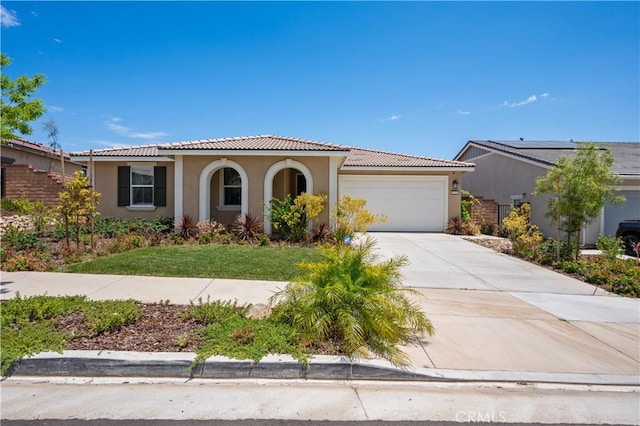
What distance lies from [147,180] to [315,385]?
1357 cm

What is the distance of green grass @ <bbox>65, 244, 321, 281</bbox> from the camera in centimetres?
747

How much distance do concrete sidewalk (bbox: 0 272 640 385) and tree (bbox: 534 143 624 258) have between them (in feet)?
11.6

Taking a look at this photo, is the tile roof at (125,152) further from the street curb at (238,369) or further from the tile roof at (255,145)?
the street curb at (238,369)

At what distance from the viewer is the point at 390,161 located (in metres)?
17.7

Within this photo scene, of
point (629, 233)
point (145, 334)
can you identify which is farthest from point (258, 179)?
point (629, 233)

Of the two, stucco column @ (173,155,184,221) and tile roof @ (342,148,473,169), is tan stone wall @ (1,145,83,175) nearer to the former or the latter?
stucco column @ (173,155,184,221)

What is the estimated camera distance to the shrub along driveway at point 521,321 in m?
4.02

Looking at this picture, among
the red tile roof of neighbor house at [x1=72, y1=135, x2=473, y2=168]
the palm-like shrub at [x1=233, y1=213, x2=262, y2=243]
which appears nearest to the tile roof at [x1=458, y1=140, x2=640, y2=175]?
the red tile roof of neighbor house at [x1=72, y1=135, x2=473, y2=168]

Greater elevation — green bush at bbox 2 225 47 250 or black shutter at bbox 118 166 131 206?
black shutter at bbox 118 166 131 206

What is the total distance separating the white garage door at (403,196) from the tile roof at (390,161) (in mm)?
658

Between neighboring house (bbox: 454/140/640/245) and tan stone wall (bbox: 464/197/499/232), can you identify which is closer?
neighboring house (bbox: 454/140/640/245)

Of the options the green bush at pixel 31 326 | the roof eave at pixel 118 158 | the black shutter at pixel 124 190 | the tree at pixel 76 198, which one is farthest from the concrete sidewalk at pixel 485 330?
the roof eave at pixel 118 158

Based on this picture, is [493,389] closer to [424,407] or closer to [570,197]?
[424,407]

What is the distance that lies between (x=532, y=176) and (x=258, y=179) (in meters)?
12.9
